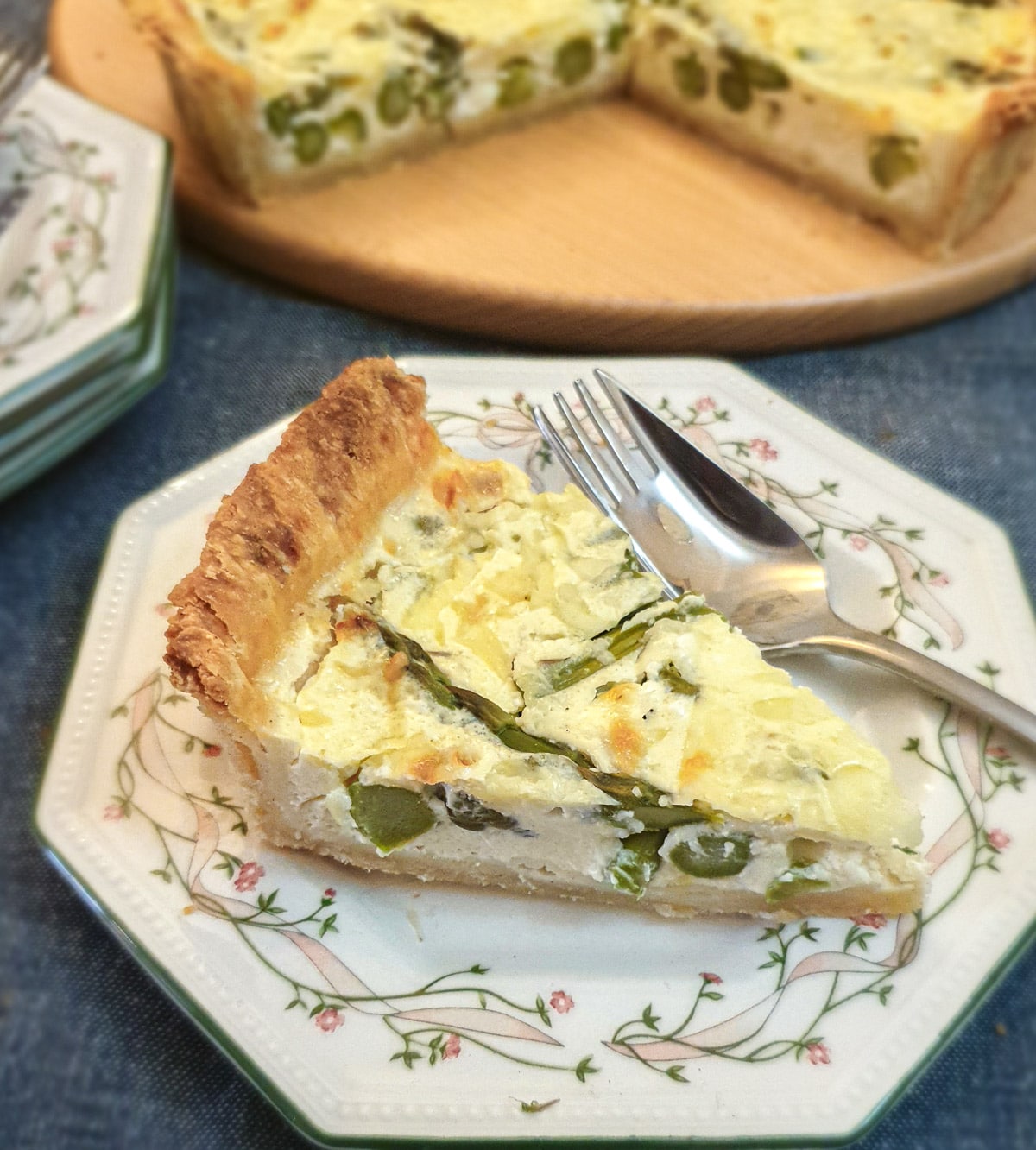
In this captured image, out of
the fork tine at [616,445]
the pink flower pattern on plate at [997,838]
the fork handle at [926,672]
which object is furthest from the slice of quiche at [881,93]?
the pink flower pattern on plate at [997,838]

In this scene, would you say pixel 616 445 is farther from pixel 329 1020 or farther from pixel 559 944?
pixel 329 1020

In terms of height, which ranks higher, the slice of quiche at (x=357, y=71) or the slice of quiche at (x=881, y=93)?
the slice of quiche at (x=881, y=93)

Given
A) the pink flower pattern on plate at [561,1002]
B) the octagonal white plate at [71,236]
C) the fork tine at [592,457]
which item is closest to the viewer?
the pink flower pattern on plate at [561,1002]

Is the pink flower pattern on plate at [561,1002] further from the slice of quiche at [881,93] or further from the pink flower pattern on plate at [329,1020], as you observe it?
the slice of quiche at [881,93]

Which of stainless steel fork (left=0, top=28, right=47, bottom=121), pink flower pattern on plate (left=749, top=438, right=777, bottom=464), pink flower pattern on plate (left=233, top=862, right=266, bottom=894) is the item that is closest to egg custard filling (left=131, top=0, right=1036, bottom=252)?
stainless steel fork (left=0, top=28, right=47, bottom=121)

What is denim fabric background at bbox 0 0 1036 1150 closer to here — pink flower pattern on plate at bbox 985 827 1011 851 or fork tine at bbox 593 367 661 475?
pink flower pattern on plate at bbox 985 827 1011 851

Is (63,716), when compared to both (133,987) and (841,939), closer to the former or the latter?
(133,987)

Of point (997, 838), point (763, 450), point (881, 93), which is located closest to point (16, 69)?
point (763, 450)

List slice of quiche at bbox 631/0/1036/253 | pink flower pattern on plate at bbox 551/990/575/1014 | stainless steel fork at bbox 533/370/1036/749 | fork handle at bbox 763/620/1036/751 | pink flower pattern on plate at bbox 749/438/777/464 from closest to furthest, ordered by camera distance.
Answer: pink flower pattern on plate at bbox 551/990/575/1014 < fork handle at bbox 763/620/1036/751 < stainless steel fork at bbox 533/370/1036/749 < pink flower pattern on plate at bbox 749/438/777/464 < slice of quiche at bbox 631/0/1036/253
